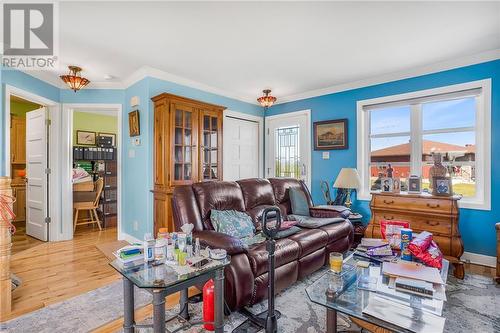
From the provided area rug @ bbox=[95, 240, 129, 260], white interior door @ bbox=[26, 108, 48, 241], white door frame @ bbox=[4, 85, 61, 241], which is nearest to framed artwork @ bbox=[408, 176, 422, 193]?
area rug @ bbox=[95, 240, 129, 260]

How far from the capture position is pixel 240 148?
4.89 meters

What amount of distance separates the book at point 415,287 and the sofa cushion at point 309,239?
3.13 ft

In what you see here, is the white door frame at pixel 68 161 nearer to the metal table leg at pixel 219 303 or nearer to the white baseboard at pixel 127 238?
the white baseboard at pixel 127 238

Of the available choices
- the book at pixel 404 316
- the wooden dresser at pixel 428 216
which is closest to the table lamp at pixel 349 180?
the wooden dresser at pixel 428 216

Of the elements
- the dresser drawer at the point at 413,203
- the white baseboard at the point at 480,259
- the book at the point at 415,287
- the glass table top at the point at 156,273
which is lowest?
the white baseboard at the point at 480,259

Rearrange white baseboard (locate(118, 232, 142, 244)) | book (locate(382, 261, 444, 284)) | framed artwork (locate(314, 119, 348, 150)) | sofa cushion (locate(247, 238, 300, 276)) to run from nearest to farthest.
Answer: book (locate(382, 261, 444, 284)) < sofa cushion (locate(247, 238, 300, 276)) < white baseboard (locate(118, 232, 142, 244)) < framed artwork (locate(314, 119, 348, 150))

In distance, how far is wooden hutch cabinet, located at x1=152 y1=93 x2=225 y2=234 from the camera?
10.8 ft

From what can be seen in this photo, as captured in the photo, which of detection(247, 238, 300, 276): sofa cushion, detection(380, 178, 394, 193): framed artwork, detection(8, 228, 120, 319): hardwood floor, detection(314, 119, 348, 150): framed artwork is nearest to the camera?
detection(247, 238, 300, 276): sofa cushion

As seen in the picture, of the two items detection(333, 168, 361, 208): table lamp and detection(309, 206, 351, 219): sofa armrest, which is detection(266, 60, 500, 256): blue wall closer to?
detection(333, 168, 361, 208): table lamp

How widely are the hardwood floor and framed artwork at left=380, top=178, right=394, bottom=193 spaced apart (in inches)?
134

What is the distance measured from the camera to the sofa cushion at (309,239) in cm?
244

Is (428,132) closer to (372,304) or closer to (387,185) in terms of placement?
(387,185)

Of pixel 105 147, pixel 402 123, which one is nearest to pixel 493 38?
pixel 402 123

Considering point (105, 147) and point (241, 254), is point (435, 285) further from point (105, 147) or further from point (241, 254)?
point (105, 147)
